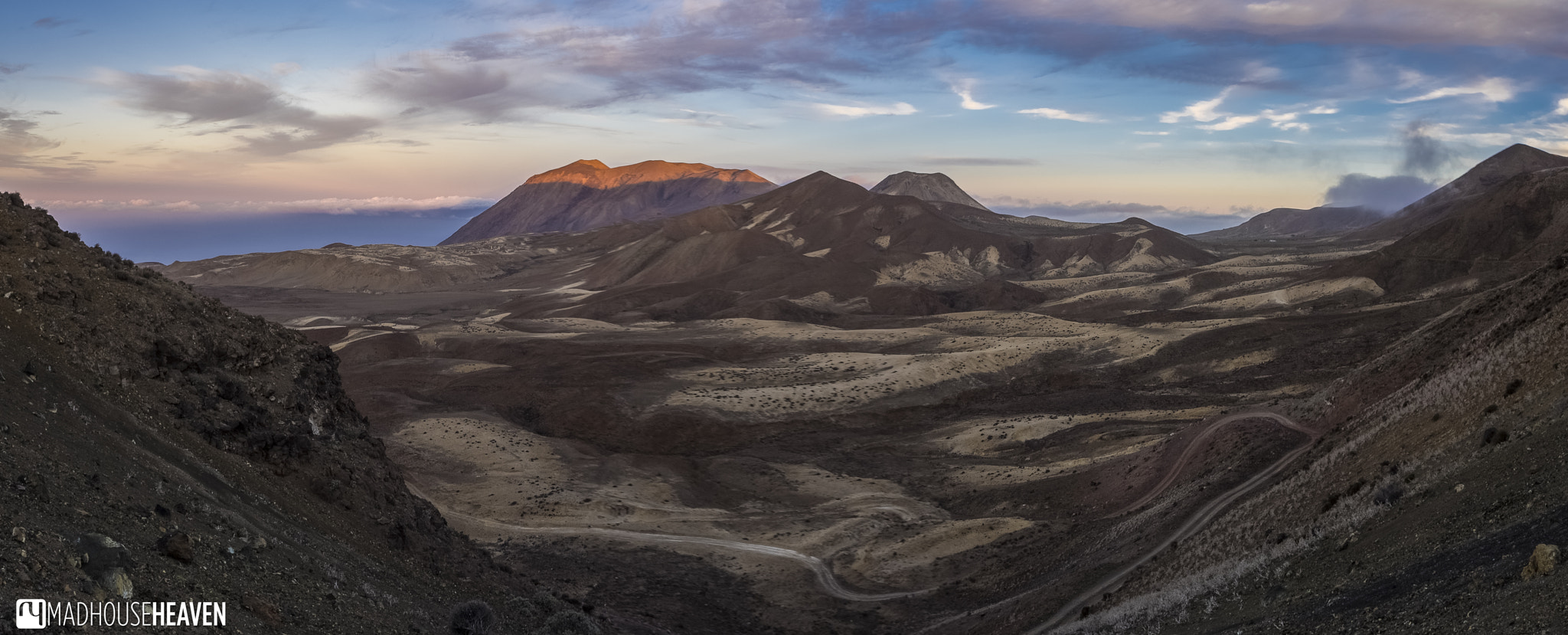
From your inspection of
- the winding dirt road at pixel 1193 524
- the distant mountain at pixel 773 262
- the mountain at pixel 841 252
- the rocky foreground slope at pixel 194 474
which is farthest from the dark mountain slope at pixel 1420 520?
the mountain at pixel 841 252

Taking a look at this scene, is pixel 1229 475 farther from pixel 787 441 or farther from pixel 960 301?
pixel 960 301

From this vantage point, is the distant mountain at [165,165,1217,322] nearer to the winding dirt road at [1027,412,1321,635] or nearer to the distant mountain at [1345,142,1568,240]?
the distant mountain at [1345,142,1568,240]

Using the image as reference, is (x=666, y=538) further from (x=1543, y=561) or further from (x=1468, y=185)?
(x=1468, y=185)

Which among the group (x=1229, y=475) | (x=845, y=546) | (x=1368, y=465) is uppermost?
(x=1368, y=465)

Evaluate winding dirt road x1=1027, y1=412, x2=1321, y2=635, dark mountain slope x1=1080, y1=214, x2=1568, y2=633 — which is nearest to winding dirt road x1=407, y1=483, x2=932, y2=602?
winding dirt road x1=1027, y1=412, x2=1321, y2=635

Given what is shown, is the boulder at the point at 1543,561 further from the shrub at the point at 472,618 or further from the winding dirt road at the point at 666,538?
the winding dirt road at the point at 666,538

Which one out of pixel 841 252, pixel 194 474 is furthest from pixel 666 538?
pixel 841 252

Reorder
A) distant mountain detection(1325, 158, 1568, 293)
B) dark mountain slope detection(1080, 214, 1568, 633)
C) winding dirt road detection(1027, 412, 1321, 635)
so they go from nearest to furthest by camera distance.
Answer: dark mountain slope detection(1080, 214, 1568, 633), winding dirt road detection(1027, 412, 1321, 635), distant mountain detection(1325, 158, 1568, 293)

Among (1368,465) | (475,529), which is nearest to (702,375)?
(475,529)
